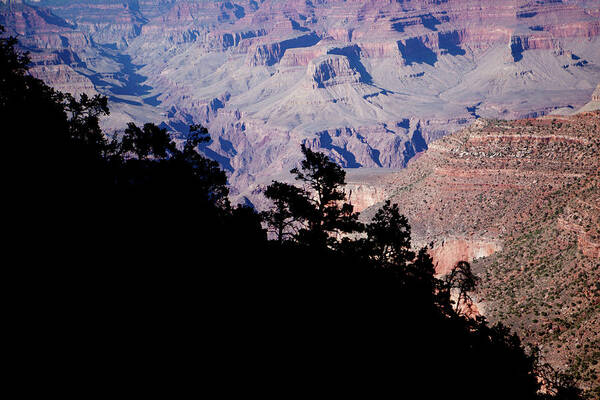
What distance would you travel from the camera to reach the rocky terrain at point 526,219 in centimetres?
3575

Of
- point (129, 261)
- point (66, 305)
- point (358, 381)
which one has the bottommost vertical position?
point (358, 381)

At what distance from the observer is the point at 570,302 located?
1436 inches

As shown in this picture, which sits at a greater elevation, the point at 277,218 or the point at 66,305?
the point at 277,218

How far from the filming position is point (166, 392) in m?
15.4

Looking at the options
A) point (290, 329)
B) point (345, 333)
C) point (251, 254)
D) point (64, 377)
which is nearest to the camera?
point (64, 377)

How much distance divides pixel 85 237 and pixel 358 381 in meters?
14.5

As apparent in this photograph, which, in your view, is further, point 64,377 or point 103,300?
point 103,300

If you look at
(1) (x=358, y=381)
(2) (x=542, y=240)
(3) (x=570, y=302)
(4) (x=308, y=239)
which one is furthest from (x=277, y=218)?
(2) (x=542, y=240)

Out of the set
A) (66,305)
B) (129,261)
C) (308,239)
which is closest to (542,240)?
(308,239)

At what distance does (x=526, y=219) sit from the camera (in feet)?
172

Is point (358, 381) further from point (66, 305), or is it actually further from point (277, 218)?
point (277, 218)

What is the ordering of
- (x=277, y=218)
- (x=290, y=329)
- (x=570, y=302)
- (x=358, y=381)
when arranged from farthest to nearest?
(x=570, y=302), (x=277, y=218), (x=290, y=329), (x=358, y=381)

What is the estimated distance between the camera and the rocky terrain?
35.8m

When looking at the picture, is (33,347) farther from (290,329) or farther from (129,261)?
(290,329)
